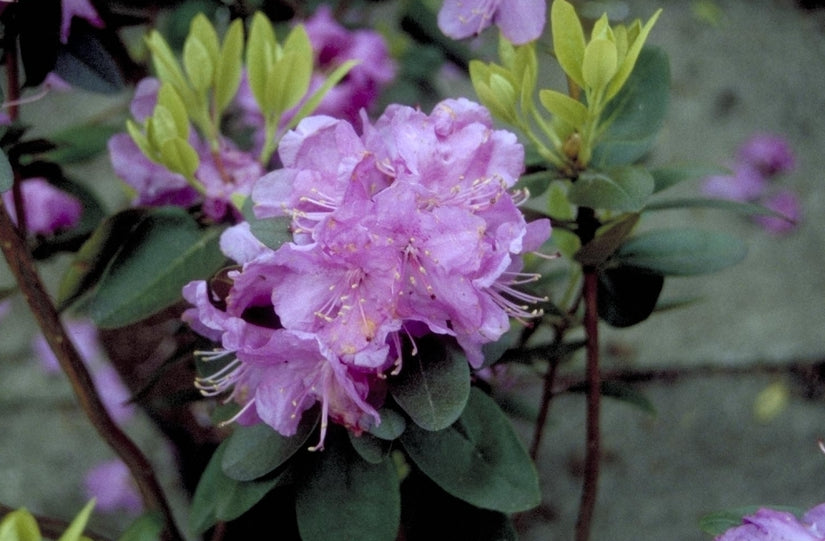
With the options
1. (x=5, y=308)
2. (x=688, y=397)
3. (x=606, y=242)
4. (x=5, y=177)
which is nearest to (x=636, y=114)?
(x=606, y=242)

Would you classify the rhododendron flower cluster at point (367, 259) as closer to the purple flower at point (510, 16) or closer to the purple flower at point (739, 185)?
the purple flower at point (510, 16)

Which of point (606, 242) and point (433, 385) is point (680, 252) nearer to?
point (606, 242)

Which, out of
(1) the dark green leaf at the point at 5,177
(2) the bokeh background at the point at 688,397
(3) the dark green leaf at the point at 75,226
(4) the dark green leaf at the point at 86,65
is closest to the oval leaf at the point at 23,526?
(1) the dark green leaf at the point at 5,177

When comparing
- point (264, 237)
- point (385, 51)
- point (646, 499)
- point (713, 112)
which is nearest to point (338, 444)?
point (264, 237)

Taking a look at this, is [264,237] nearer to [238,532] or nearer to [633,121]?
[633,121]

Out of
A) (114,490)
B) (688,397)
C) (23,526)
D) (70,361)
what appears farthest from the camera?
(688,397)
